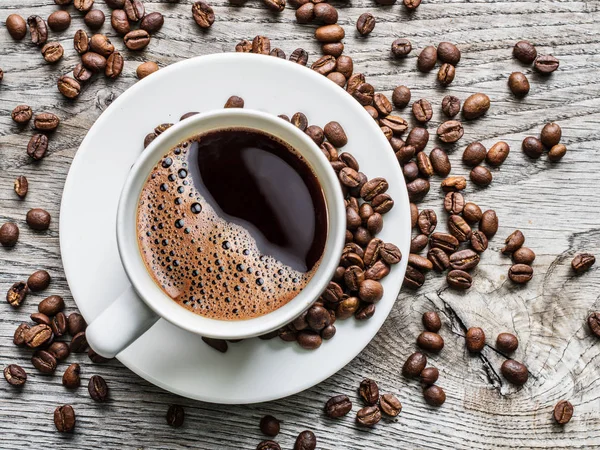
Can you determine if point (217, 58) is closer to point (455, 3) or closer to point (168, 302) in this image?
point (168, 302)

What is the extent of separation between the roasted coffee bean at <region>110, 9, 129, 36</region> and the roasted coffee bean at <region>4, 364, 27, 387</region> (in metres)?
0.82

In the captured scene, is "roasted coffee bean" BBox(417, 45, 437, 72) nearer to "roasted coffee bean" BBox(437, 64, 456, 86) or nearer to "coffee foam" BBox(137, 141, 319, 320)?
"roasted coffee bean" BBox(437, 64, 456, 86)

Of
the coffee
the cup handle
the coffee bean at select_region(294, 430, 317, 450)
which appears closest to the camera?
the cup handle

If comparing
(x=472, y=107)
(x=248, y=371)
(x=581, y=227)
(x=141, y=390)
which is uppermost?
(x=472, y=107)

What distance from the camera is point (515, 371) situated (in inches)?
60.5

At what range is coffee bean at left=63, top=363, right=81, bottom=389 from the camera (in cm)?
154

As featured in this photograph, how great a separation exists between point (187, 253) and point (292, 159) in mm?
272

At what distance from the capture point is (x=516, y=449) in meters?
1.56

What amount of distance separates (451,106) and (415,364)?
1.99 ft

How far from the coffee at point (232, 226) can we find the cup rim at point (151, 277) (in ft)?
0.11

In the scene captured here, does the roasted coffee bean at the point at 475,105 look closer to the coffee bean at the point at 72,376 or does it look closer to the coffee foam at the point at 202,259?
the coffee foam at the point at 202,259

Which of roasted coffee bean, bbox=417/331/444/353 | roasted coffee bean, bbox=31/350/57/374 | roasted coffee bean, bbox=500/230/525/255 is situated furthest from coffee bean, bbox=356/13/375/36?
roasted coffee bean, bbox=31/350/57/374

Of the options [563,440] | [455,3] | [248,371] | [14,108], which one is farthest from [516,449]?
[14,108]

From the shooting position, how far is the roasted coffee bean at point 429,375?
1526 mm
